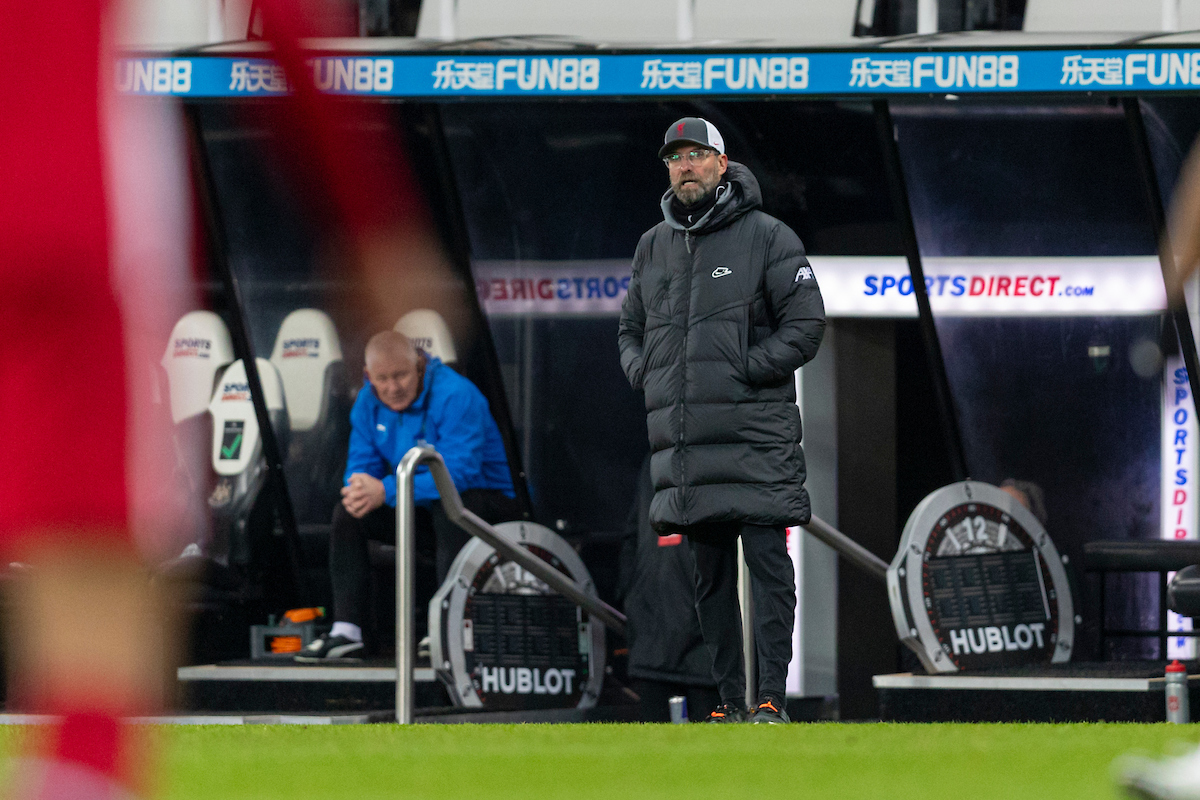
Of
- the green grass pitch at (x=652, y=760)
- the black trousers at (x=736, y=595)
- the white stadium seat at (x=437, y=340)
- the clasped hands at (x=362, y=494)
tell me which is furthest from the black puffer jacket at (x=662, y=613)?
the white stadium seat at (x=437, y=340)

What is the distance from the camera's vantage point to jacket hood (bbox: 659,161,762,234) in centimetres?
650

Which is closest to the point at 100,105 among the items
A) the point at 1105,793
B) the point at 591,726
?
the point at 1105,793

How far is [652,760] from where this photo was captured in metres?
4.46

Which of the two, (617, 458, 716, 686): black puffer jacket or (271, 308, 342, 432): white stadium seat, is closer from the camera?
(617, 458, 716, 686): black puffer jacket

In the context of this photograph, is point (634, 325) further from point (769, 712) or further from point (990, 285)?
point (990, 285)

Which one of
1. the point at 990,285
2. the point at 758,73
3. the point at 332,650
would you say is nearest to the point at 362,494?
the point at 332,650

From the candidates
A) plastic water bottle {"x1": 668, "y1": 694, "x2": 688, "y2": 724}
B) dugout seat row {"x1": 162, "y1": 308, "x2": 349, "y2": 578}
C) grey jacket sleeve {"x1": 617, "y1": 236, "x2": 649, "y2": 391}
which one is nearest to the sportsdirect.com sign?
dugout seat row {"x1": 162, "y1": 308, "x2": 349, "y2": 578}

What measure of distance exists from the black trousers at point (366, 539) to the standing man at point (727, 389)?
9.38 feet

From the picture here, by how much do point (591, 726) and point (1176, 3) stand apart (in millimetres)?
5742

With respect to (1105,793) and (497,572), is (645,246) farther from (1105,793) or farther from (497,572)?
(1105,793)

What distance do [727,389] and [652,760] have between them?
2056mm

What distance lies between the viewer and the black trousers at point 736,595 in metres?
6.21

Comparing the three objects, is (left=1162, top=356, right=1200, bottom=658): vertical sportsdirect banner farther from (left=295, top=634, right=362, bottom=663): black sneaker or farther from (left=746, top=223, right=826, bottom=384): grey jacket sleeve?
(left=746, top=223, right=826, bottom=384): grey jacket sleeve

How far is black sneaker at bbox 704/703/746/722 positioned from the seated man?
10.4 feet
